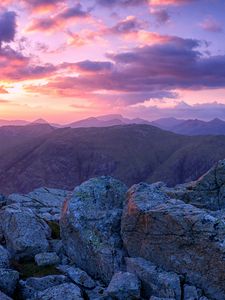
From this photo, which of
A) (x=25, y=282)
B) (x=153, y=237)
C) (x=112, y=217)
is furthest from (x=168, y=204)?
(x=25, y=282)

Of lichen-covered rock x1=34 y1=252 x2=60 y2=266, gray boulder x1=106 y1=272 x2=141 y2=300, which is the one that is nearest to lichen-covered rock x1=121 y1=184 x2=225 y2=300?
gray boulder x1=106 y1=272 x2=141 y2=300

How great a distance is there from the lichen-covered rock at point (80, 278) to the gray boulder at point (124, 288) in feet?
8.72

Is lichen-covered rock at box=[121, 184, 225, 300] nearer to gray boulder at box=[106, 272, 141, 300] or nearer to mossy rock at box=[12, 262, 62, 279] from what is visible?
gray boulder at box=[106, 272, 141, 300]

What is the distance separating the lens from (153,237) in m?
23.2

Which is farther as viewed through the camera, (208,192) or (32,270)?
(208,192)

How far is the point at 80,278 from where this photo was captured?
22641 mm

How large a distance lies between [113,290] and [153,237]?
4737mm

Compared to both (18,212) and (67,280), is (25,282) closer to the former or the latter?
(67,280)

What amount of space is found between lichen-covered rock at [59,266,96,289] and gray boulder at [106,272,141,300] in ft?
8.72

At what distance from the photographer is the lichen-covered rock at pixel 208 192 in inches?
1206

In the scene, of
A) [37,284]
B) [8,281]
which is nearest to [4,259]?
[8,281]

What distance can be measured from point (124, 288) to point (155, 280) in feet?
6.84

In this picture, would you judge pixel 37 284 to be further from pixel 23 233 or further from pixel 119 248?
pixel 23 233

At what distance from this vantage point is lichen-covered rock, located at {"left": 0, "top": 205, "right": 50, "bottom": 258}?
26234 millimetres
